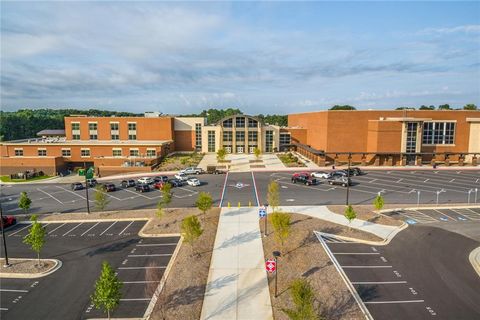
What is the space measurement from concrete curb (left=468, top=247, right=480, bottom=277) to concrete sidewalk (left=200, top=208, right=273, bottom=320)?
15701 millimetres

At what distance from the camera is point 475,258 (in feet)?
79.2

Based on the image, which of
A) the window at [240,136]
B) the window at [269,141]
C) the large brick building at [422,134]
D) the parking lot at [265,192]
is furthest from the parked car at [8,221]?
the window at [269,141]

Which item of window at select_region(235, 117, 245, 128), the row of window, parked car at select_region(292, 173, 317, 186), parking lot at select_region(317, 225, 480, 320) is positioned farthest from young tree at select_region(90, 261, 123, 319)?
window at select_region(235, 117, 245, 128)

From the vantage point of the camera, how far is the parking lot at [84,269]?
60.4 feet

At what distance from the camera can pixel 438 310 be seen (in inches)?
698

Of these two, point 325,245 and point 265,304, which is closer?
point 265,304

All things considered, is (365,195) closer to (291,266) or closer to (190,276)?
(291,266)

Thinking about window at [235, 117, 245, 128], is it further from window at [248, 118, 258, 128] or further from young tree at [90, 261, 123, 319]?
young tree at [90, 261, 123, 319]

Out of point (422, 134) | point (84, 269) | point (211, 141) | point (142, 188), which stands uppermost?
point (422, 134)

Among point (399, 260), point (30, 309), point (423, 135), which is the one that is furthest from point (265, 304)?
point (423, 135)

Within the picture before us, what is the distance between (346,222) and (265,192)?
15.4 meters

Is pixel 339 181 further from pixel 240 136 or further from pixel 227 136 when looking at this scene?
pixel 227 136

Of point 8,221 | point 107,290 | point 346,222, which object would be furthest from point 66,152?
point 107,290

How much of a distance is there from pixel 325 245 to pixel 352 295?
25.0 ft
